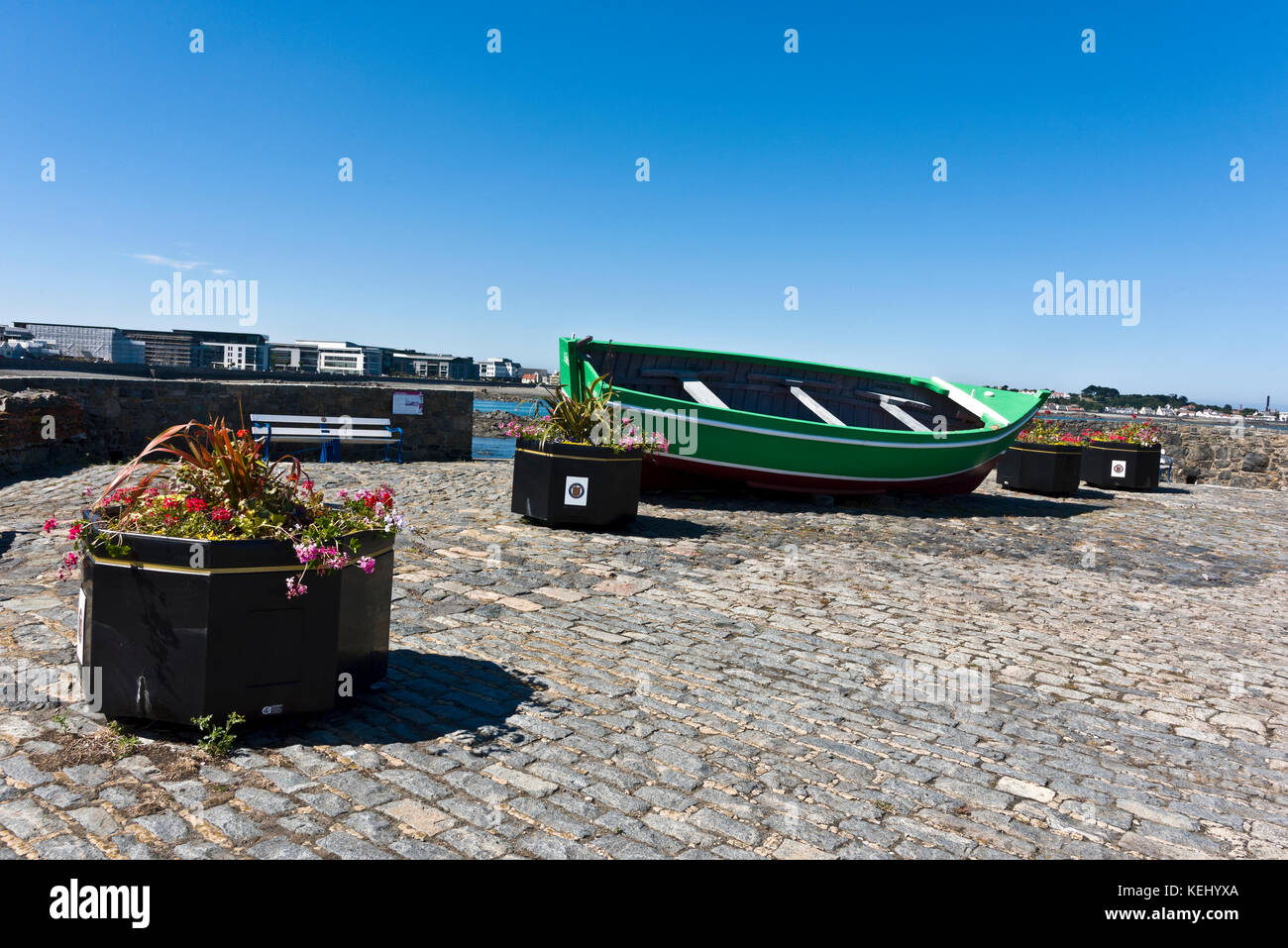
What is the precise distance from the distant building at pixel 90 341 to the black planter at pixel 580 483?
111197 mm

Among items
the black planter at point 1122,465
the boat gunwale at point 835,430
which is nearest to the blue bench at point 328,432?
the boat gunwale at point 835,430

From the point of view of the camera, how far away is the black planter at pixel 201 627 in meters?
3.44

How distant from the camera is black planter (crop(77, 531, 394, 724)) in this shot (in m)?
3.44

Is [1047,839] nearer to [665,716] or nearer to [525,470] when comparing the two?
[665,716]

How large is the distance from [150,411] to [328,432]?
2653 millimetres

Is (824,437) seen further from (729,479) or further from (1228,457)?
(1228,457)

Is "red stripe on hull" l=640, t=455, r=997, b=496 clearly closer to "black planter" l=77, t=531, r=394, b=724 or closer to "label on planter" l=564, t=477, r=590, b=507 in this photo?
"label on planter" l=564, t=477, r=590, b=507

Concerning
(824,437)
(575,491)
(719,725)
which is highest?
(824,437)

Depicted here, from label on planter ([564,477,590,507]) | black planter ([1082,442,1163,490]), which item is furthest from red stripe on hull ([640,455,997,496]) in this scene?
black planter ([1082,442,1163,490])

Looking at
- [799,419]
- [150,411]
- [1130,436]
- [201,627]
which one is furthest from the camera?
[1130,436]

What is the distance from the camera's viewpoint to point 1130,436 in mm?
18016

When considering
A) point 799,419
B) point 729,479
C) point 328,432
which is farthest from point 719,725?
point 328,432

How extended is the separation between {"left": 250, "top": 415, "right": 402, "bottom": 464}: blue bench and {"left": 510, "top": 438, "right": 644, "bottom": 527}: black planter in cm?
661

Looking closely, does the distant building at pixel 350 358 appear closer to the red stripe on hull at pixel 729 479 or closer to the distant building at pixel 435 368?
the distant building at pixel 435 368
